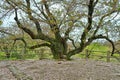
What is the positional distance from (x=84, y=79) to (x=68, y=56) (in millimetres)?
7318

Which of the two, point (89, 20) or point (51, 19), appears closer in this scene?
point (51, 19)

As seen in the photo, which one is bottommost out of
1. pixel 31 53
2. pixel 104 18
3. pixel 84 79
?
pixel 84 79

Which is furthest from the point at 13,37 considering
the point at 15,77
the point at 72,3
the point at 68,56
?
the point at 15,77

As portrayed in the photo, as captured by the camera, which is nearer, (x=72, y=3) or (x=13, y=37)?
(x=72, y=3)

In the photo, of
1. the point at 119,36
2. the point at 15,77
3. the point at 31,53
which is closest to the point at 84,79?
the point at 15,77

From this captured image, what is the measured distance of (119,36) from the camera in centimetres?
1725

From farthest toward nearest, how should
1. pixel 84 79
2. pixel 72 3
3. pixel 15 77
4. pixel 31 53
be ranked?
pixel 31 53, pixel 72 3, pixel 15 77, pixel 84 79

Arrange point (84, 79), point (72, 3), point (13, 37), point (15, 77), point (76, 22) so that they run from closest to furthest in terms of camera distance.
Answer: point (84, 79), point (15, 77), point (72, 3), point (76, 22), point (13, 37)

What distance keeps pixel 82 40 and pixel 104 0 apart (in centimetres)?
259

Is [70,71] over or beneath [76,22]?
beneath

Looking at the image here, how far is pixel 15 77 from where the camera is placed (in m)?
10.3

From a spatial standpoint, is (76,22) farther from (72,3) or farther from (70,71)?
(70,71)

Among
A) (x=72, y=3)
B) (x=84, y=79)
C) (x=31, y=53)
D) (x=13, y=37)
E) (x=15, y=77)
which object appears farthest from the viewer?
(x=31, y=53)

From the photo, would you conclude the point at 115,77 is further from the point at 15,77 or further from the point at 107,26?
the point at 107,26
